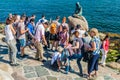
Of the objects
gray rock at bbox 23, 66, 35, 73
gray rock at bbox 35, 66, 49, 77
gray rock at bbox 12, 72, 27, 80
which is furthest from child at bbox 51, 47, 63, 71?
gray rock at bbox 12, 72, 27, 80

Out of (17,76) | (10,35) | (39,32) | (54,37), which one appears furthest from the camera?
(54,37)

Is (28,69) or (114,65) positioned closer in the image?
(28,69)

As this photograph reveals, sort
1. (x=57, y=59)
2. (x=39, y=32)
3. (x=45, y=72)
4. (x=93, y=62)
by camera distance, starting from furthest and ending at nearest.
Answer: (x=39, y=32) → (x=57, y=59) → (x=45, y=72) → (x=93, y=62)

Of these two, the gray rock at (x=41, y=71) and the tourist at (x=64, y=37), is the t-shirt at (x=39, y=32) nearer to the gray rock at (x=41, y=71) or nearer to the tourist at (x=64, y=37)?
the gray rock at (x=41, y=71)

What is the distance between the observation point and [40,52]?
15.2 metres

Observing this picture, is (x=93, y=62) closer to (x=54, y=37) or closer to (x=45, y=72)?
(x=45, y=72)

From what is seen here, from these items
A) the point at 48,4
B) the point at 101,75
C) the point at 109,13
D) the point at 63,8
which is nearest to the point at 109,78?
the point at 101,75

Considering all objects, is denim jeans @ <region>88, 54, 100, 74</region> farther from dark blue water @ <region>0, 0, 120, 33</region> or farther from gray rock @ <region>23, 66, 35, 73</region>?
dark blue water @ <region>0, 0, 120, 33</region>

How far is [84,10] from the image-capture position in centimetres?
5575

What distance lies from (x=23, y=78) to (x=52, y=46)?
16.5ft

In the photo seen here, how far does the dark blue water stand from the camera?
43.9 metres

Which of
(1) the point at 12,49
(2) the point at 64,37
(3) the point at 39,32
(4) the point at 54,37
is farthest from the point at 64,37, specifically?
(1) the point at 12,49

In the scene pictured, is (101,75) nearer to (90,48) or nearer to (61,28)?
(90,48)

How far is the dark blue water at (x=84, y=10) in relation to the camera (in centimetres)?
4394
